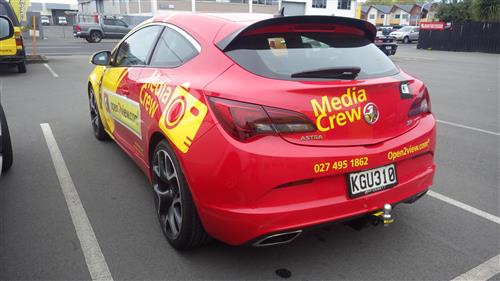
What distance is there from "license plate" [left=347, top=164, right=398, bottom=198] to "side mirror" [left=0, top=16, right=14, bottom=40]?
1150 centimetres

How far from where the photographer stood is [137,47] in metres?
3.96

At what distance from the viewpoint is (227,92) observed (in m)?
2.37

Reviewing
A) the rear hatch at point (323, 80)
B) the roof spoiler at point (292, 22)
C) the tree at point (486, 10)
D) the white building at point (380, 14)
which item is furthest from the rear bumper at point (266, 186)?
the white building at point (380, 14)

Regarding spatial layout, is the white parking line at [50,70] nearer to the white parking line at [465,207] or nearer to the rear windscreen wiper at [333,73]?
the white parking line at [465,207]

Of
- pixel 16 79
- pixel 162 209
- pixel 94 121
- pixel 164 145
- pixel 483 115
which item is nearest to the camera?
pixel 164 145

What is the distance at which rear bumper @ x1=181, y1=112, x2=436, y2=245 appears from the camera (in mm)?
2258

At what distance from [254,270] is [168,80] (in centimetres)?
143

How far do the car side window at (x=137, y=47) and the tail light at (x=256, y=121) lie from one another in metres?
1.60

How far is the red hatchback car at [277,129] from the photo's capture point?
2.29 metres

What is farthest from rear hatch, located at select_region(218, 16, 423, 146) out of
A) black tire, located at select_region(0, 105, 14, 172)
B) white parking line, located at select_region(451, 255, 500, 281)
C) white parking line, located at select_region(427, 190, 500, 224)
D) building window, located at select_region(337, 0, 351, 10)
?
building window, located at select_region(337, 0, 351, 10)

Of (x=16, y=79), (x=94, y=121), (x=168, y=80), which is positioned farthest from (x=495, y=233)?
(x=16, y=79)

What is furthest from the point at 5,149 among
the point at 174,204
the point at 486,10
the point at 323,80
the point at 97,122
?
the point at 486,10

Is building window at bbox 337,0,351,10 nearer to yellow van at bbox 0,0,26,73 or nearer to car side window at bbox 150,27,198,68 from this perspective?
yellow van at bbox 0,0,26,73

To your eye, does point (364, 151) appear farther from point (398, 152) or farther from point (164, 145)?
point (164, 145)
